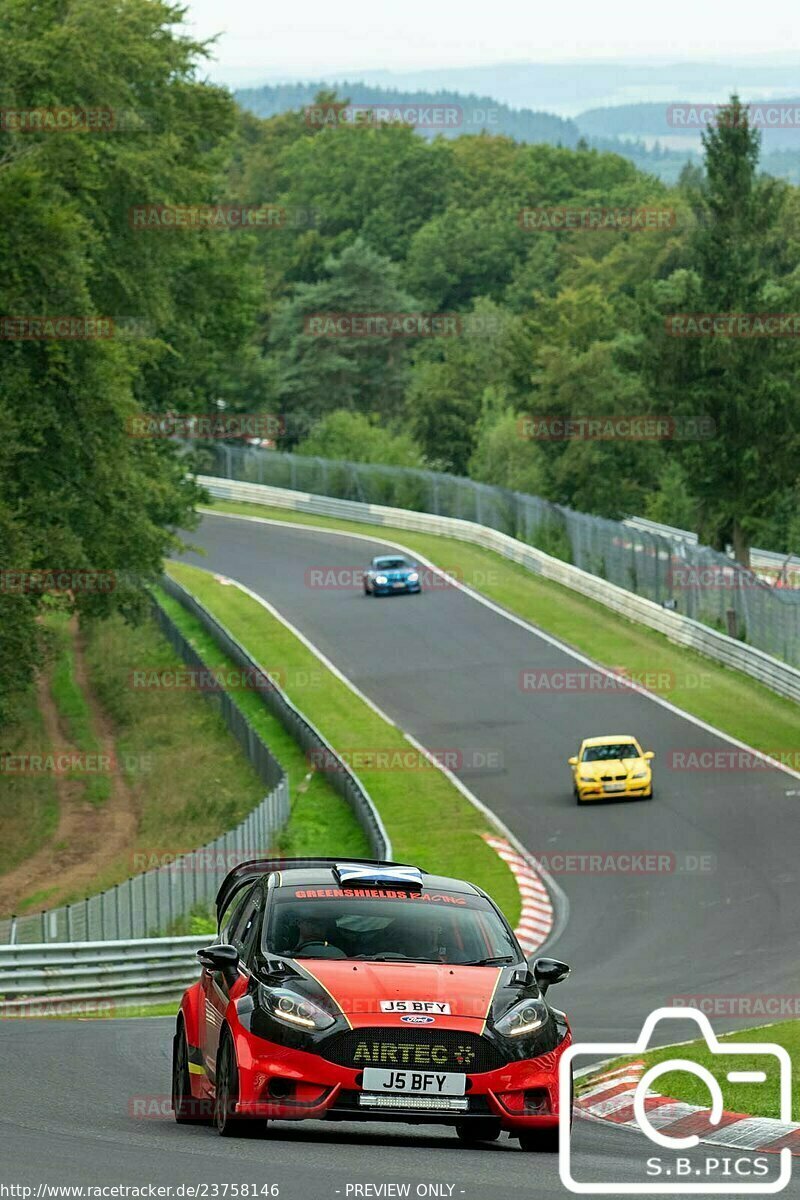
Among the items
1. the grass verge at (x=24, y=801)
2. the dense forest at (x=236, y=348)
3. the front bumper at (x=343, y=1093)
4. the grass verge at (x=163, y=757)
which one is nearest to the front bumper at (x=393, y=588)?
the grass verge at (x=163, y=757)

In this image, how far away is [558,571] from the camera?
61.4m

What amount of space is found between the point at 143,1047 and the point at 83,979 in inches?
200

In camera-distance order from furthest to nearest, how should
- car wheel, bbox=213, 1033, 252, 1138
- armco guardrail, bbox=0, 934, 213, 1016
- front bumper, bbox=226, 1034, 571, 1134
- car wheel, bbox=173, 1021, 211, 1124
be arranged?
1. armco guardrail, bbox=0, 934, 213, 1016
2. car wheel, bbox=173, 1021, 211, 1124
3. car wheel, bbox=213, 1033, 252, 1138
4. front bumper, bbox=226, 1034, 571, 1134

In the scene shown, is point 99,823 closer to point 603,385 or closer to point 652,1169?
point 652,1169

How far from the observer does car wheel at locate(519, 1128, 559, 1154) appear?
9.98m

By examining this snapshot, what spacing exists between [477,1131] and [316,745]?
29613 mm

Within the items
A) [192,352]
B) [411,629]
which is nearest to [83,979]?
[192,352]

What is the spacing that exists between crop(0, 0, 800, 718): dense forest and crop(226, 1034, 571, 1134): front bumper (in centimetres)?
2211

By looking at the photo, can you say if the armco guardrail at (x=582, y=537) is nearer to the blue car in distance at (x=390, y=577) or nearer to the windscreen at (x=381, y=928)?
the blue car in distance at (x=390, y=577)

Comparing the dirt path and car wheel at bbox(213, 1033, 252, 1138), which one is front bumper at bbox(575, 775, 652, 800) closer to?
the dirt path

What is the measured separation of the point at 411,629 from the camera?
55.1 m

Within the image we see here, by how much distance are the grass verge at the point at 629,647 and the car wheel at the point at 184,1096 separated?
29.5 m

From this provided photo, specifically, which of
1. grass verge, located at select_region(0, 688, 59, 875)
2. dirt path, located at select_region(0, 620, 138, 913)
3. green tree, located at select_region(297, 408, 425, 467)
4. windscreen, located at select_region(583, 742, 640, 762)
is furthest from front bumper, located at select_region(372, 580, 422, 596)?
green tree, located at select_region(297, 408, 425, 467)

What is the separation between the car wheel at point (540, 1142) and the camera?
32.7ft
